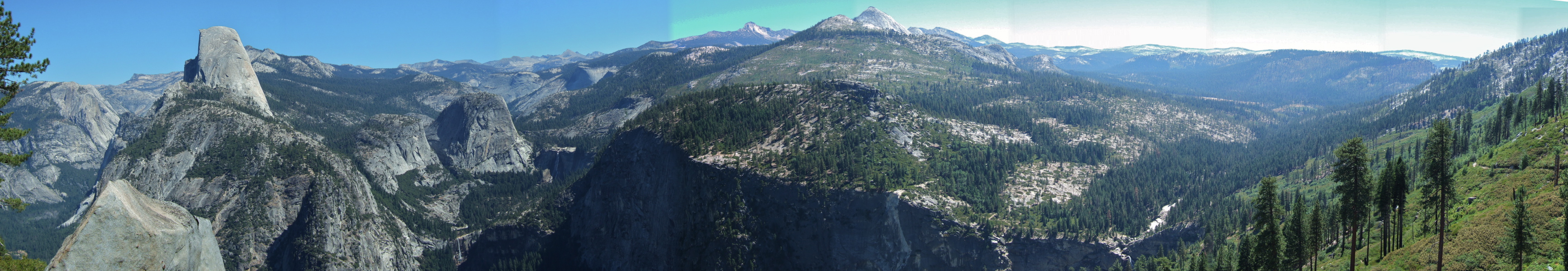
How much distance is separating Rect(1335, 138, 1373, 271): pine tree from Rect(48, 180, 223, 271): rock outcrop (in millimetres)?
88704

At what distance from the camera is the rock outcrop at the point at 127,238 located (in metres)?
33.5

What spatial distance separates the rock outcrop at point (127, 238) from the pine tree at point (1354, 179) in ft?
291

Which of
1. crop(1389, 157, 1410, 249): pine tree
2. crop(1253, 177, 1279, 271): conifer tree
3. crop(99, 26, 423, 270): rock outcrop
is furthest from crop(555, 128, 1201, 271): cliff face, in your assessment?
crop(99, 26, 423, 270): rock outcrop

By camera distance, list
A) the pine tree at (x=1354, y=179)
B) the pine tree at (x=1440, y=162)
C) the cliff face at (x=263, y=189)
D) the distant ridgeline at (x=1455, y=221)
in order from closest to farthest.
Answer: the distant ridgeline at (x=1455, y=221)
the pine tree at (x=1354, y=179)
the pine tree at (x=1440, y=162)
the cliff face at (x=263, y=189)

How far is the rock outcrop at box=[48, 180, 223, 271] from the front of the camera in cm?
3347

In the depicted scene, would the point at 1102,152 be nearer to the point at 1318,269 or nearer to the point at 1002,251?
the point at 1002,251

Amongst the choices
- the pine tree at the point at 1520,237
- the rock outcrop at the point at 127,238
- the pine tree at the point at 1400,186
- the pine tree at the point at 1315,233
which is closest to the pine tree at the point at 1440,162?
the pine tree at the point at 1400,186

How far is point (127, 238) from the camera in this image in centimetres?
3503

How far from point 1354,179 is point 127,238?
94.0 metres

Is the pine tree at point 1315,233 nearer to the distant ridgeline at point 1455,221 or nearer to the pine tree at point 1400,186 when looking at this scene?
the distant ridgeline at point 1455,221

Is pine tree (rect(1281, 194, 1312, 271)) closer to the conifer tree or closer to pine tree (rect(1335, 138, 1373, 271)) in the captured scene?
the conifer tree

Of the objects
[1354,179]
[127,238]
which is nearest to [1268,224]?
[1354,179]

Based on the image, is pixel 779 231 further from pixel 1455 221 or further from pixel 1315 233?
pixel 1455 221

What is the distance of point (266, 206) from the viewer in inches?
5851
